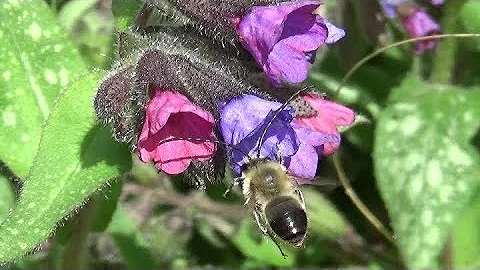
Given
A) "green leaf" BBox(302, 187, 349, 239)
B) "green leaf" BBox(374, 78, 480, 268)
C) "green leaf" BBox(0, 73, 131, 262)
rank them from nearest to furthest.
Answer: "green leaf" BBox(0, 73, 131, 262) < "green leaf" BBox(374, 78, 480, 268) < "green leaf" BBox(302, 187, 349, 239)

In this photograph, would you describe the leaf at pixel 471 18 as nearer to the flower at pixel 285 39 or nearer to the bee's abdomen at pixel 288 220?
the flower at pixel 285 39

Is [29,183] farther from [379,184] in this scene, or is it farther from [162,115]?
[379,184]

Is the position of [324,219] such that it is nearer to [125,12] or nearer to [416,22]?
[416,22]

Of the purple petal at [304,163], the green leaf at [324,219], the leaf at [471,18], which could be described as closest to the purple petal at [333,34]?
the purple petal at [304,163]

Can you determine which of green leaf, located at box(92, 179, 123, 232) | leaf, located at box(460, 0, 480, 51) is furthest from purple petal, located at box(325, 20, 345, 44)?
leaf, located at box(460, 0, 480, 51)

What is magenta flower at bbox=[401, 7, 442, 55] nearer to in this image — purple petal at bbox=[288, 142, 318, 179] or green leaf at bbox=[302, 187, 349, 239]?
green leaf at bbox=[302, 187, 349, 239]

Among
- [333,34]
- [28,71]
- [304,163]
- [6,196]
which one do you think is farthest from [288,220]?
[6,196]

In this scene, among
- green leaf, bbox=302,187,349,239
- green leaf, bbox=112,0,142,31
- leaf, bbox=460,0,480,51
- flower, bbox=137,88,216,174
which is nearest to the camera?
flower, bbox=137,88,216,174

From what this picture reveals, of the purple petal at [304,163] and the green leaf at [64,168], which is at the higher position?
the purple petal at [304,163]
